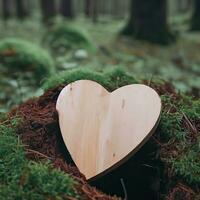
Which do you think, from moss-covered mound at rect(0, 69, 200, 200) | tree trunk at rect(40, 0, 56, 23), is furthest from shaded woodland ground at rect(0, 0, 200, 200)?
tree trunk at rect(40, 0, 56, 23)

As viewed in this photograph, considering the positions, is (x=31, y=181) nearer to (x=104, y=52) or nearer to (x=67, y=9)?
(x=104, y=52)

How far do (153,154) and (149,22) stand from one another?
805 centimetres

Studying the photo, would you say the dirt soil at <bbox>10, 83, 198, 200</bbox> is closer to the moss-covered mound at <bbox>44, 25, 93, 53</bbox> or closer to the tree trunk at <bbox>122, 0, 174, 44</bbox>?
the moss-covered mound at <bbox>44, 25, 93, 53</bbox>

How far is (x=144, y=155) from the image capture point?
2912 mm

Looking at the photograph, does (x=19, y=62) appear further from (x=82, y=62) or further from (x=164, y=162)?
(x=164, y=162)

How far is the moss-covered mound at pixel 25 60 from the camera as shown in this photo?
21.1 feet

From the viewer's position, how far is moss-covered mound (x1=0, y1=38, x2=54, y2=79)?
6.43m

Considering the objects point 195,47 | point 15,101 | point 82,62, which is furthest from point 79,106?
point 195,47

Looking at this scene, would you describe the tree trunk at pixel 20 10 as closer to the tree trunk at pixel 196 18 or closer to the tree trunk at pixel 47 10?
the tree trunk at pixel 47 10

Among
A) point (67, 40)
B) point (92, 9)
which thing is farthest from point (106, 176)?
point (92, 9)

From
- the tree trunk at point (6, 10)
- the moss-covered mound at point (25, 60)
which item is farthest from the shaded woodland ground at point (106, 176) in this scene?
the tree trunk at point (6, 10)

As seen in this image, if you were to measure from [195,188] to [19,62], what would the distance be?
4296 millimetres

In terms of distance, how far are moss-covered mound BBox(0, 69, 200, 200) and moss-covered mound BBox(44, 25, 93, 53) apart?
18.7 ft

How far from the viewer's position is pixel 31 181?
2.41 m
